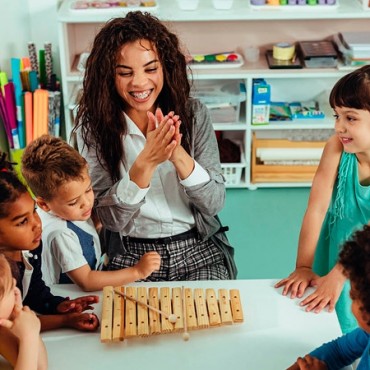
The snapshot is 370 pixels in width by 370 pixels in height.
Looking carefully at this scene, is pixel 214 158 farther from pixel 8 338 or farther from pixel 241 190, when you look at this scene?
pixel 241 190

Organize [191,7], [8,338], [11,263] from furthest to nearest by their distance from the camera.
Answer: [191,7]
[11,263]
[8,338]

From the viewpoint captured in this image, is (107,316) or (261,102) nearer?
(107,316)

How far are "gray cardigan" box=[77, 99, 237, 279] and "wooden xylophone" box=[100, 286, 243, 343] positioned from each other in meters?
0.33

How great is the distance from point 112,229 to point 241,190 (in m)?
1.63

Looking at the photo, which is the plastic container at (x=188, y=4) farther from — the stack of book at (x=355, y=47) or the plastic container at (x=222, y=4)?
the stack of book at (x=355, y=47)

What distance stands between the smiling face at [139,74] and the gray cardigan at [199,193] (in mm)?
166

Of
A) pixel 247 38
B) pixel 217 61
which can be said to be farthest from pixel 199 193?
pixel 247 38

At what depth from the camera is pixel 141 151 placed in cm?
196

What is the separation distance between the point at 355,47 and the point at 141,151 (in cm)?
170

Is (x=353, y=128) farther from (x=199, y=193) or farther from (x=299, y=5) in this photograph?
(x=299, y=5)

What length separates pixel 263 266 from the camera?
302 cm

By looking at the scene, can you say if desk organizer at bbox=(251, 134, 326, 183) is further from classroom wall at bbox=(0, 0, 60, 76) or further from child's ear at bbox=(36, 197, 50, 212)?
child's ear at bbox=(36, 197, 50, 212)

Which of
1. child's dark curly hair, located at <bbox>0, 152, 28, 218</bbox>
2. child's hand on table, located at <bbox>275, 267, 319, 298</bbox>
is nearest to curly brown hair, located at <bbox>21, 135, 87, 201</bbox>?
child's dark curly hair, located at <bbox>0, 152, 28, 218</bbox>

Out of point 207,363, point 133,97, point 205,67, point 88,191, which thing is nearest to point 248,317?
point 207,363
